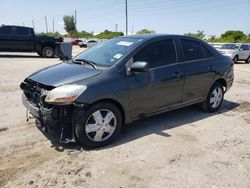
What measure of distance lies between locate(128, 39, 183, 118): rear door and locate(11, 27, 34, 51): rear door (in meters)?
14.3

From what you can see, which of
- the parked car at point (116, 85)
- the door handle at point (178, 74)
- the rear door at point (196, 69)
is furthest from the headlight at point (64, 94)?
the rear door at point (196, 69)

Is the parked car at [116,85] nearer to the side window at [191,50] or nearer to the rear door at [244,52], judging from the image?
the side window at [191,50]

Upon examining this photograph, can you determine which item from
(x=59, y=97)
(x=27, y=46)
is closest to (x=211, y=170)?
(x=59, y=97)

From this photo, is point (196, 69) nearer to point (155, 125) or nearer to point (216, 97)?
point (216, 97)

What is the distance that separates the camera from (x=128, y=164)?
372 centimetres

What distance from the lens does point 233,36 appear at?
1735 inches

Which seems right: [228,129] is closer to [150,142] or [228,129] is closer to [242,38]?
[150,142]

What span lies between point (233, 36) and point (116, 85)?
145ft

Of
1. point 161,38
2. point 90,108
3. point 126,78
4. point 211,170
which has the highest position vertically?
point 161,38

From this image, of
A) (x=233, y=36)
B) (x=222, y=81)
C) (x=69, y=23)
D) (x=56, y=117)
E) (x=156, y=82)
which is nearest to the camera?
(x=56, y=117)

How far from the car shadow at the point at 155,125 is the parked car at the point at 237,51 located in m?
14.8

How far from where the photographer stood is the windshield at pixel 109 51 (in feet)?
15.1

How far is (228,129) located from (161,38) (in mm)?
2034

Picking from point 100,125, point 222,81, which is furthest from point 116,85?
point 222,81
